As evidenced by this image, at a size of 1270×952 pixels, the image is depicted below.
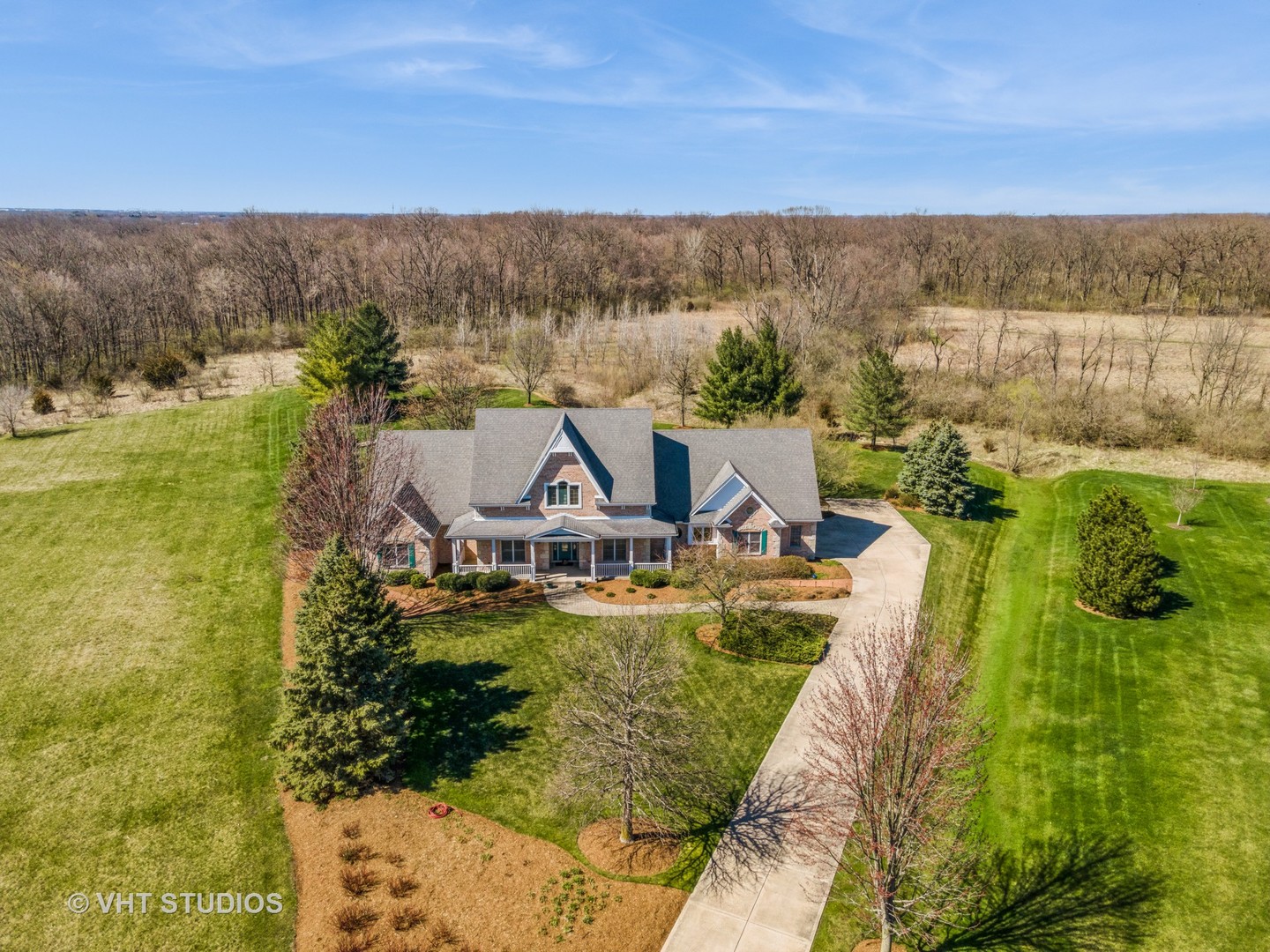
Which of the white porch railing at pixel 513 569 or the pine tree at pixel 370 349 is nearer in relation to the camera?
the white porch railing at pixel 513 569

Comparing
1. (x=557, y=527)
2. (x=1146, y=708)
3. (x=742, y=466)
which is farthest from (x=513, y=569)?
(x=1146, y=708)

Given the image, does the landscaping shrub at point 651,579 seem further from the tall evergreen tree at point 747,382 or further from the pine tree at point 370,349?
the pine tree at point 370,349

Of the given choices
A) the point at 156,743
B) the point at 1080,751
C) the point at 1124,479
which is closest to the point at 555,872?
the point at 156,743

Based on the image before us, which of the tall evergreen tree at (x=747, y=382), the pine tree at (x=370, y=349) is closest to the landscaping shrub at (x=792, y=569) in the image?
the tall evergreen tree at (x=747, y=382)

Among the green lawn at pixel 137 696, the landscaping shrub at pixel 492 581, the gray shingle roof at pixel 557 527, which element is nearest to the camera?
the green lawn at pixel 137 696

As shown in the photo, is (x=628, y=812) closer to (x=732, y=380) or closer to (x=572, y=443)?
(x=572, y=443)

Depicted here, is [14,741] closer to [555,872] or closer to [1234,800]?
[555,872]
